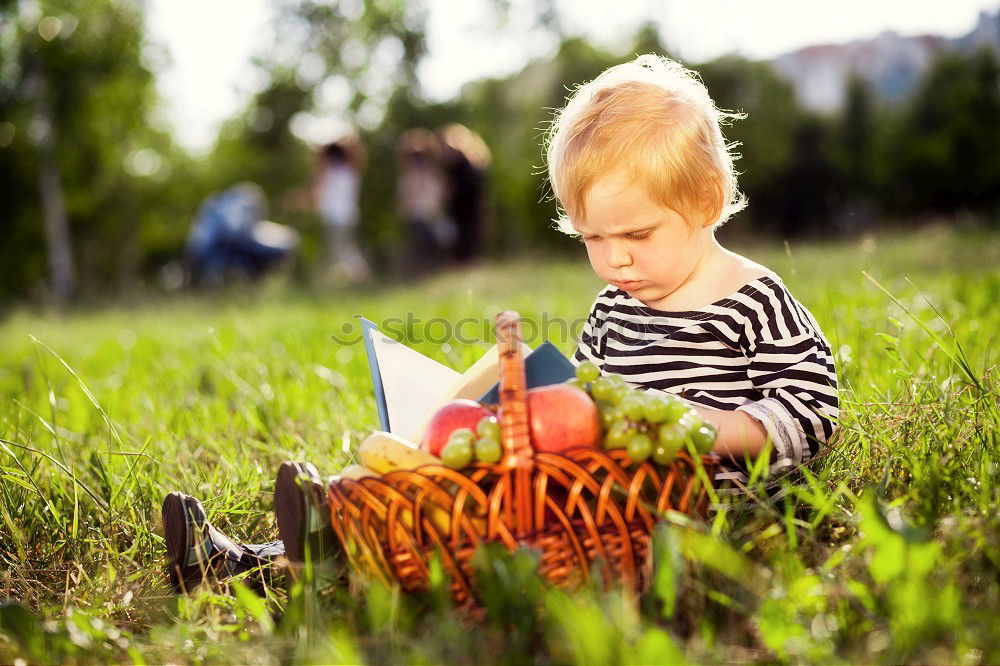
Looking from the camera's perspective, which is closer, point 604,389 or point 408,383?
point 604,389

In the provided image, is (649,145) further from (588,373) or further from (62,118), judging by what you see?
(62,118)

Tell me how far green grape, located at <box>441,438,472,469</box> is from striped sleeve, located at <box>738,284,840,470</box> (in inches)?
25.5

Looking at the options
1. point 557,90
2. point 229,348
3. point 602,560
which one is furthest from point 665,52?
point 602,560

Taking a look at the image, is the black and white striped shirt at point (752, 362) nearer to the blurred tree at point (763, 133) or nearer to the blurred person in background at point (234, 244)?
the blurred tree at point (763, 133)

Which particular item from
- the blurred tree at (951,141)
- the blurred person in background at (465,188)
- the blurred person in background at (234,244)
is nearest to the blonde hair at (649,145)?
the blurred person in background at (465,188)

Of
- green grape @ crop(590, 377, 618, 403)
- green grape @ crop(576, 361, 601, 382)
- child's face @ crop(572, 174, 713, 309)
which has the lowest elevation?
green grape @ crop(590, 377, 618, 403)

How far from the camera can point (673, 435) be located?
1354 millimetres

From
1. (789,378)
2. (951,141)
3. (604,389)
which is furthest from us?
(951,141)

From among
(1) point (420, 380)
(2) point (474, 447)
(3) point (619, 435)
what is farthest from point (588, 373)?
(1) point (420, 380)

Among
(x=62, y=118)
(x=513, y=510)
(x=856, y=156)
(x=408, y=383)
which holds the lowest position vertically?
(x=513, y=510)

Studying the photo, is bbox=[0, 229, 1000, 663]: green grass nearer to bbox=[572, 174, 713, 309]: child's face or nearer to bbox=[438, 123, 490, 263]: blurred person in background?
bbox=[572, 174, 713, 309]: child's face

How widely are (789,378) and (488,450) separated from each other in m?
0.78

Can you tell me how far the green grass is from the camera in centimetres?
114

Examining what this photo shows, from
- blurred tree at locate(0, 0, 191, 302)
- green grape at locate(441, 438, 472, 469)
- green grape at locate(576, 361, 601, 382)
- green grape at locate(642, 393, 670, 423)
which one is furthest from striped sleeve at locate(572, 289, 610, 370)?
blurred tree at locate(0, 0, 191, 302)
